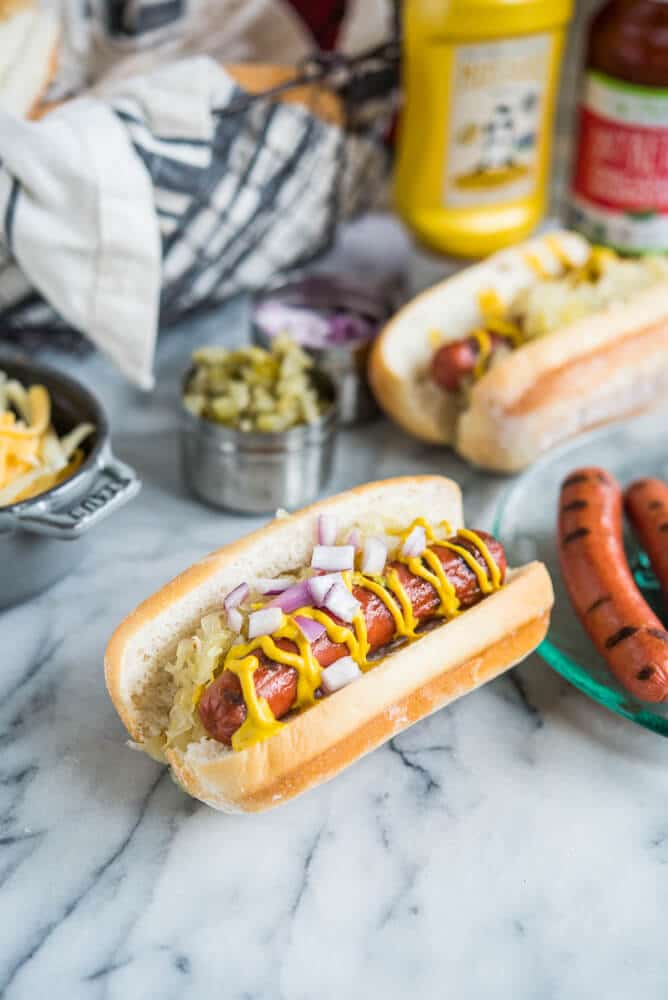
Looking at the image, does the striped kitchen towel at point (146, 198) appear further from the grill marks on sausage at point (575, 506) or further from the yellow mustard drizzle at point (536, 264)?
the grill marks on sausage at point (575, 506)

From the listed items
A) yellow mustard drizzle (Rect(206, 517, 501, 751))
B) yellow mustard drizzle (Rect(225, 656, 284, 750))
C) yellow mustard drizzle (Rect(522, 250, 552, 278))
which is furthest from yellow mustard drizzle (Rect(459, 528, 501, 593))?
yellow mustard drizzle (Rect(522, 250, 552, 278))

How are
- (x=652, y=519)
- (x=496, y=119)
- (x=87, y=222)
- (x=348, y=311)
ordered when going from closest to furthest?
(x=652, y=519)
(x=87, y=222)
(x=348, y=311)
(x=496, y=119)

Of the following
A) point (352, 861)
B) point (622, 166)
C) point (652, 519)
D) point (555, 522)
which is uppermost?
point (622, 166)

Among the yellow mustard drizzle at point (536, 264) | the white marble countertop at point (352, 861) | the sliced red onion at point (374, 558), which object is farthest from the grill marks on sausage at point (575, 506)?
the yellow mustard drizzle at point (536, 264)

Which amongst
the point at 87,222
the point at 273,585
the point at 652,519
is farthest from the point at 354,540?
the point at 87,222

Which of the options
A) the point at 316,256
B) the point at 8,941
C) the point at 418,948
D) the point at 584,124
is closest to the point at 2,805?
the point at 8,941

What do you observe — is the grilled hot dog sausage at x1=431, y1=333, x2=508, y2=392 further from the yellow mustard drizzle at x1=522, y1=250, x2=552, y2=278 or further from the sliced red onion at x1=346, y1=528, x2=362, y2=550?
the sliced red onion at x1=346, y1=528, x2=362, y2=550

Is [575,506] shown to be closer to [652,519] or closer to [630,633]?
[652,519]

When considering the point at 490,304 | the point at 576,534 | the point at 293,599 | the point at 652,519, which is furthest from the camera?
the point at 490,304
